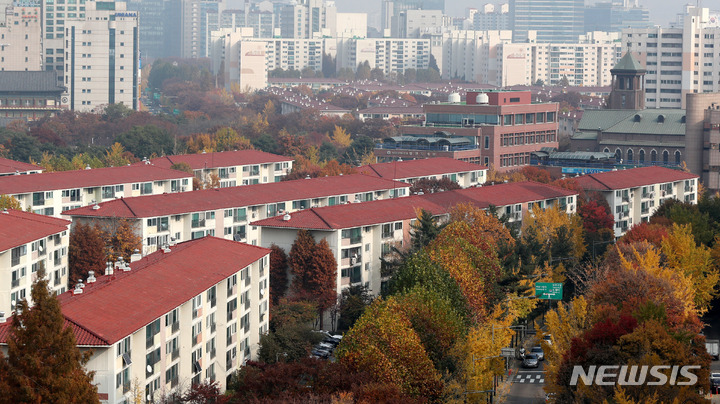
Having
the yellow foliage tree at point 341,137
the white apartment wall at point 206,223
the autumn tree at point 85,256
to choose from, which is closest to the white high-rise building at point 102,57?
the yellow foliage tree at point 341,137

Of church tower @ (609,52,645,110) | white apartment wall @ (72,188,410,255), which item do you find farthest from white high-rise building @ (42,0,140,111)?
white apartment wall @ (72,188,410,255)

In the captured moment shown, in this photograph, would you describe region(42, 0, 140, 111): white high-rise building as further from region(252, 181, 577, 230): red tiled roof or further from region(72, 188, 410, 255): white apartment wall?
region(72, 188, 410, 255): white apartment wall

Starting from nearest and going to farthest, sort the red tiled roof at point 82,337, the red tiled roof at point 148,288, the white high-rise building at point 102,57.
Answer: the red tiled roof at point 82,337, the red tiled roof at point 148,288, the white high-rise building at point 102,57

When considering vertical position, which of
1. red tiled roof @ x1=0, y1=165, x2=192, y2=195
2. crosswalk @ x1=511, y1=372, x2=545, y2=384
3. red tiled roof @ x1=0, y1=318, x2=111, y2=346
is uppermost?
red tiled roof @ x1=0, y1=165, x2=192, y2=195

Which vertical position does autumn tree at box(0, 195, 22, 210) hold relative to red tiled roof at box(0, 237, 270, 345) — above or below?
above

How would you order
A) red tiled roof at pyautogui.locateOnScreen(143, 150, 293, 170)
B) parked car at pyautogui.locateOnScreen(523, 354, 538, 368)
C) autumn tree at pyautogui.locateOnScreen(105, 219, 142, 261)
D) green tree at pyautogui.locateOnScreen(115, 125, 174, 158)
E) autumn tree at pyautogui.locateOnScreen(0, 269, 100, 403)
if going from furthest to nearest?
green tree at pyautogui.locateOnScreen(115, 125, 174, 158)
red tiled roof at pyautogui.locateOnScreen(143, 150, 293, 170)
autumn tree at pyautogui.locateOnScreen(105, 219, 142, 261)
parked car at pyautogui.locateOnScreen(523, 354, 538, 368)
autumn tree at pyautogui.locateOnScreen(0, 269, 100, 403)

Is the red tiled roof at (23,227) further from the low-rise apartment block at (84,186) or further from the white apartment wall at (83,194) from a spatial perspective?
the low-rise apartment block at (84,186)

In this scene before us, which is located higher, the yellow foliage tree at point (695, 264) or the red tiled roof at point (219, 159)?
the red tiled roof at point (219, 159)
